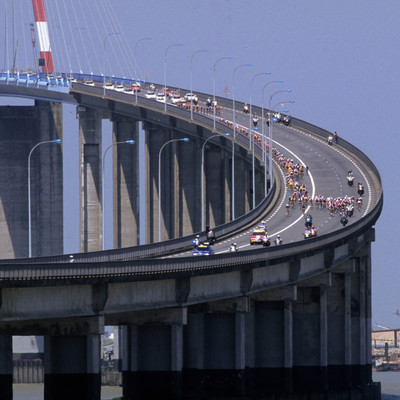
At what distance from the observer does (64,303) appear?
84.6 meters

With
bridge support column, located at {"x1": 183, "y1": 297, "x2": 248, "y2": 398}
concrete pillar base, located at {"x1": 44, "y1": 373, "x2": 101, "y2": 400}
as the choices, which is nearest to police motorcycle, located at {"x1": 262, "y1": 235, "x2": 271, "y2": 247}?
bridge support column, located at {"x1": 183, "y1": 297, "x2": 248, "y2": 398}

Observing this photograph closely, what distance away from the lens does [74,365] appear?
3509 inches

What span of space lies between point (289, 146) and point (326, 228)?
50.6m

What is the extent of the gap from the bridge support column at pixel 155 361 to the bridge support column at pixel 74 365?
10662 mm

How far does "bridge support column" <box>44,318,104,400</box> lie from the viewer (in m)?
88.2

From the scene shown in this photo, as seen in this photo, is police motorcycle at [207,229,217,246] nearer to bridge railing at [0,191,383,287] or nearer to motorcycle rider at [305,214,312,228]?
bridge railing at [0,191,383,287]

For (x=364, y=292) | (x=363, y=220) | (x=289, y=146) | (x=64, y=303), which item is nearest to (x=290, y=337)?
(x=363, y=220)

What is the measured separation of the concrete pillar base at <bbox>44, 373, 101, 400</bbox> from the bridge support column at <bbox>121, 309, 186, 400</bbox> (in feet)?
37.1

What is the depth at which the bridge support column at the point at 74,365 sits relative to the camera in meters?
88.2

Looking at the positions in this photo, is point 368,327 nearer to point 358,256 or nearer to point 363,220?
point 358,256

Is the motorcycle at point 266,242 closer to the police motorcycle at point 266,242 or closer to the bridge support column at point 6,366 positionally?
the police motorcycle at point 266,242

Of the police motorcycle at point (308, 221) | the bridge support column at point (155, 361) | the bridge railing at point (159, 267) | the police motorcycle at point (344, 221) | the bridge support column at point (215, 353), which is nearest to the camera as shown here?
the bridge railing at point (159, 267)

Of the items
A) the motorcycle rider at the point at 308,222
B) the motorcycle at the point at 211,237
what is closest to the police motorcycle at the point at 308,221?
the motorcycle rider at the point at 308,222

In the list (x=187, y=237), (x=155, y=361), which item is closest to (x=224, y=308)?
(x=187, y=237)
